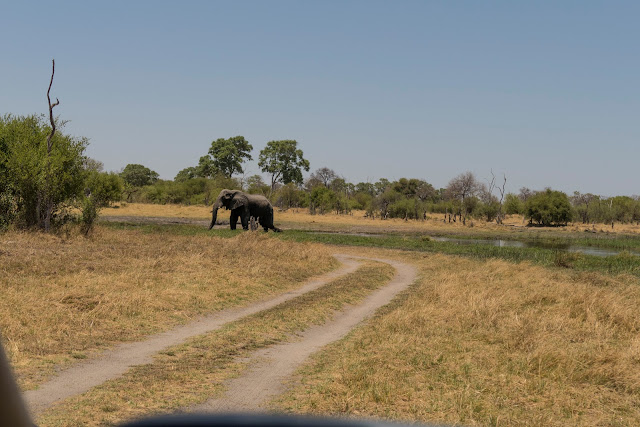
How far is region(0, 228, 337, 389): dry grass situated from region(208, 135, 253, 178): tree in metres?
93.7

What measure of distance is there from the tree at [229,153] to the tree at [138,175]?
21.9 m

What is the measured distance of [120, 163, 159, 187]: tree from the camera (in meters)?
134

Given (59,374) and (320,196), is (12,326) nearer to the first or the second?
(59,374)

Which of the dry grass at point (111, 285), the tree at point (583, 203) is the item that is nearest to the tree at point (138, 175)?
the tree at point (583, 203)

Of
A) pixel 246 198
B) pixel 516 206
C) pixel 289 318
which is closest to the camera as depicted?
pixel 289 318

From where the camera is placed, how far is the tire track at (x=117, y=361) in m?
8.69

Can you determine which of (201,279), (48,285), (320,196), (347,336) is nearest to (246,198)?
(201,279)

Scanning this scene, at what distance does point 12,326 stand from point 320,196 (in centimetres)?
9531

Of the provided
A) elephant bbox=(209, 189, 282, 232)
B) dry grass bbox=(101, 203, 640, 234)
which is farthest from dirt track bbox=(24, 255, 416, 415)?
dry grass bbox=(101, 203, 640, 234)

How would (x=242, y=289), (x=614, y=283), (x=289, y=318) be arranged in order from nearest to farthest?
(x=289, y=318) < (x=242, y=289) < (x=614, y=283)

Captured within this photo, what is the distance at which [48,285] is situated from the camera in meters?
16.1

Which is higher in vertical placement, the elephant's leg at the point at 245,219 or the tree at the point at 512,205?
the tree at the point at 512,205

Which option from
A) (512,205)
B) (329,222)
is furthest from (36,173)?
(512,205)

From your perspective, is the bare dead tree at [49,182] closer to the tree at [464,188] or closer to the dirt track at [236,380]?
the dirt track at [236,380]
